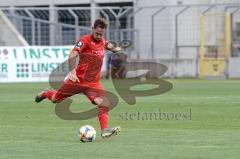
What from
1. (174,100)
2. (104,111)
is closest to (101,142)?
(104,111)

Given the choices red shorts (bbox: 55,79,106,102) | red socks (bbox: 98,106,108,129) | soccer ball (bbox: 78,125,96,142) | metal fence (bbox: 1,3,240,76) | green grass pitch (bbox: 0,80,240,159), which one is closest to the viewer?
green grass pitch (bbox: 0,80,240,159)

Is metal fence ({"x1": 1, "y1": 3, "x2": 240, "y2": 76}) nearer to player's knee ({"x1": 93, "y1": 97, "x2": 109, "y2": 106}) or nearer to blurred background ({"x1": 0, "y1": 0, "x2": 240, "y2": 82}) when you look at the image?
blurred background ({"x1": 0, "y1": 0, "x2": 240, "y2": 82})

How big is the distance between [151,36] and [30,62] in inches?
301

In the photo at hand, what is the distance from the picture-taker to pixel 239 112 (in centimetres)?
1958

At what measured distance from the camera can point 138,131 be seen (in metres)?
15.2

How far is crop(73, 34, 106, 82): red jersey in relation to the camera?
14.0 meters

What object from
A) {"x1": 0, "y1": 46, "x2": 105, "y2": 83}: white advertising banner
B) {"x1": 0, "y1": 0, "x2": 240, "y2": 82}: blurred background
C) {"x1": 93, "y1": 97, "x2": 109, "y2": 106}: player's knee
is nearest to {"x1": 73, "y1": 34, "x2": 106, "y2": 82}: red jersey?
{"x1": 93, "y1": 97, "x2": 109, "y2": 106}: player's knee

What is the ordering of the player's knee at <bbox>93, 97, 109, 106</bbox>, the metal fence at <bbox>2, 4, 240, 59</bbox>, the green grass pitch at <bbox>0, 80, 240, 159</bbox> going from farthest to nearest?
the metal fence at <bbox>2, 4, 240, 59</bbox>
the player's knee at <bbox>93, 97, 109, 106</bbox>
the green grass pitch at <bbox>0, 80, 240, 159</bbox>

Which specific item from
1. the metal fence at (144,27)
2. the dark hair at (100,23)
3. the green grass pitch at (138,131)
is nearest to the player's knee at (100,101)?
the green grass pitch at (138,131)

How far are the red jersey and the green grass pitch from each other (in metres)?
1.11

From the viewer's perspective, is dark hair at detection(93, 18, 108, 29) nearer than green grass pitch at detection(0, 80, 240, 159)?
No

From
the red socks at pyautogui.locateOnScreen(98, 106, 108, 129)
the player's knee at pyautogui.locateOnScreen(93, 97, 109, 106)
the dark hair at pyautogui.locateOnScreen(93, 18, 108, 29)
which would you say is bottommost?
the red socks at pyautogui.locateOnScreen(98, 106, 108, 129)

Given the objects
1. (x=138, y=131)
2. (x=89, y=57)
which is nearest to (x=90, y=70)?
(x=89, y=57)

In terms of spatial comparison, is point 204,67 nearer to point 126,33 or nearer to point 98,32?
point 126,33
